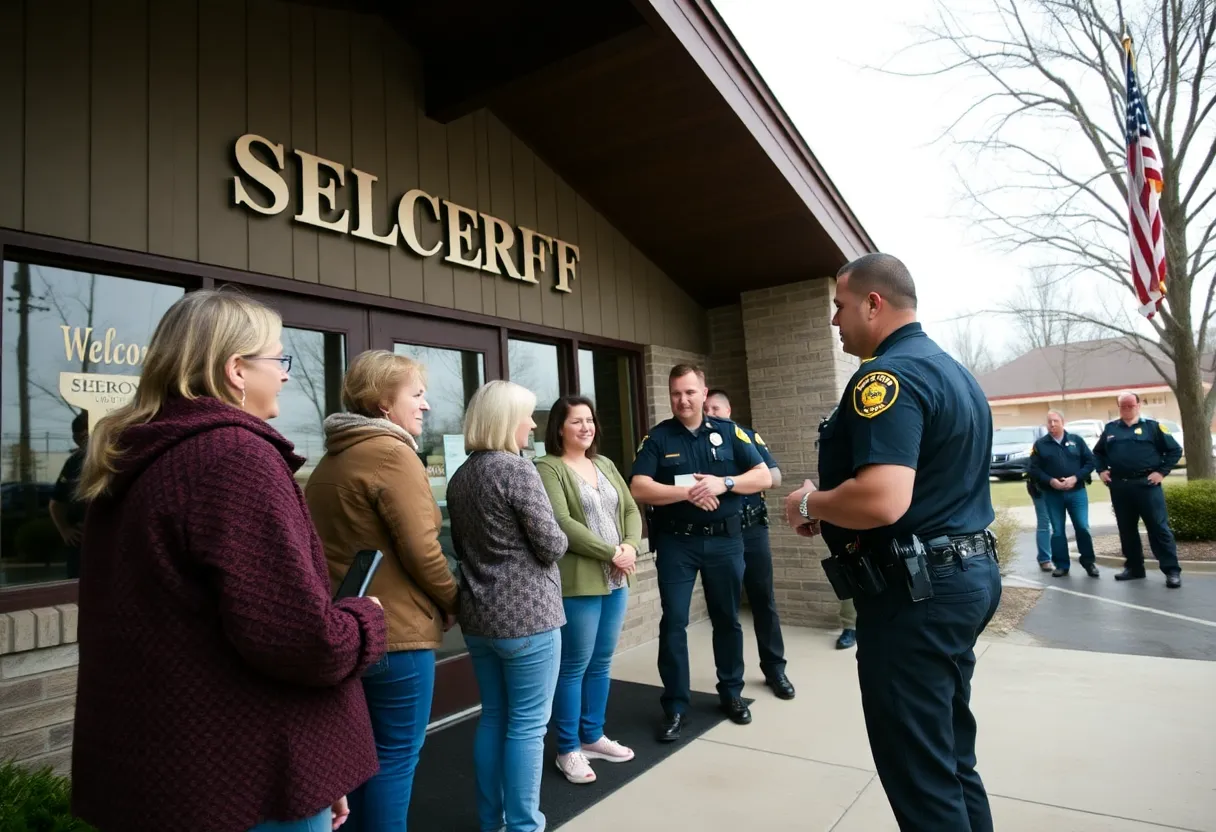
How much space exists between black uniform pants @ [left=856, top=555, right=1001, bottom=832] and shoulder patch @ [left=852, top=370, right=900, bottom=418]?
1.54ft

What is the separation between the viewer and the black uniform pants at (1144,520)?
6.40 metres

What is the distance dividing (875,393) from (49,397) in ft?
9.80

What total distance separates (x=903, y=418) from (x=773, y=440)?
425 centimetres

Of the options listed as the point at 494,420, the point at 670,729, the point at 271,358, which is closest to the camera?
the point at 271,358

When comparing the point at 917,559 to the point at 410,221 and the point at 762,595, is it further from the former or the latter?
the point at 410,221

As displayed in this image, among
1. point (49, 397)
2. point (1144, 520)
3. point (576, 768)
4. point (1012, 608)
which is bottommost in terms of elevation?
point (1012, 608)

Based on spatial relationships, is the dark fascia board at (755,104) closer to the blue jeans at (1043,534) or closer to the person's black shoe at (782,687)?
the person's black shoe at (782,687)

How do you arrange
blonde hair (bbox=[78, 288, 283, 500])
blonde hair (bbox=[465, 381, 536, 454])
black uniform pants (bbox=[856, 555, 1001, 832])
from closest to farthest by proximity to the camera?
blonde hair (bbox=[78, 288, 283, 500])
black uniform pants (bbox=[856, 555, 1001, 832])
blonde hair (bbox=[465, 381, 536, 454])

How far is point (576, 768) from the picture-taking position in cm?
303

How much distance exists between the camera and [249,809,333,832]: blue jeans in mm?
1190

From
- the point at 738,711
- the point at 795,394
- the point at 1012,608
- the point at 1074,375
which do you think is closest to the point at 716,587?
the point at 738,711

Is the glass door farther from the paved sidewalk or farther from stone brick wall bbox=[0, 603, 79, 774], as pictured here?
stone brick wall bbox=[0, 603, 79, 774]

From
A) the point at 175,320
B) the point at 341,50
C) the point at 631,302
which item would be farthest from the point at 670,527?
the point at 341,50

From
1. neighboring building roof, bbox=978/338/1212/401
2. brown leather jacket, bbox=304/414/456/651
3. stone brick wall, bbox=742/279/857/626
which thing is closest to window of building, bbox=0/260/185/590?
brown leather jacket, bbox=304/414/456/651
